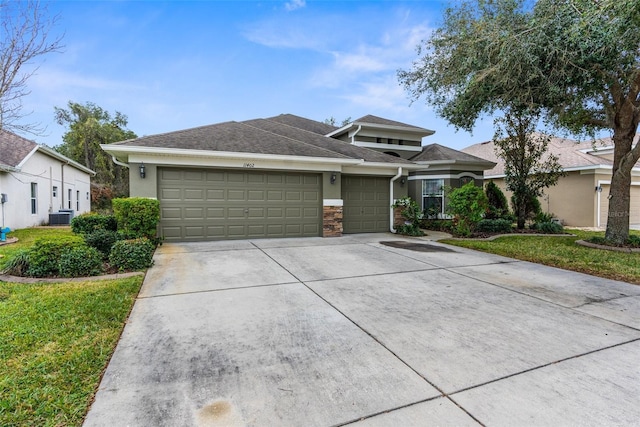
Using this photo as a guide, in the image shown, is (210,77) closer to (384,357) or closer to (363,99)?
(363,99)

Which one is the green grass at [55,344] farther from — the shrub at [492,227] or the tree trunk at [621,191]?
the tree trunk at [621,191]

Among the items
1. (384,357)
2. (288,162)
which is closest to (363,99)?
(288,162)

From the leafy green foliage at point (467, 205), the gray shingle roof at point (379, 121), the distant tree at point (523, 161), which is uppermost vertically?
the gray shingle roof at point (379, 121)

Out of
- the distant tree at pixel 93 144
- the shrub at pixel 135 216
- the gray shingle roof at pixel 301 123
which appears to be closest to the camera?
the shrub at pixel 135 216

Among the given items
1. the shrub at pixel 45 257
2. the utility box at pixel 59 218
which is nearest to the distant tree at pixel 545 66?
the shrub at pixel 45 257

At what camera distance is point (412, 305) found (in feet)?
14.4

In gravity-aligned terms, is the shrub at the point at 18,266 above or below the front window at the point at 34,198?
below

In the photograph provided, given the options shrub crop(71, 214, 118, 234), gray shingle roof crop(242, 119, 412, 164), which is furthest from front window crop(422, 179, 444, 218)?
shrub crop(71, 214, 118, 234)

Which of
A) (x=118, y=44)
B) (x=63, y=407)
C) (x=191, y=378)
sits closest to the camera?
(x=63, y=407)

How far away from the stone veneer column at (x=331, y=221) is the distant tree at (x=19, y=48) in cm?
754

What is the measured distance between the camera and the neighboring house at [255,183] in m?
9.27

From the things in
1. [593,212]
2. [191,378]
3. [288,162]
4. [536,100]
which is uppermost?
[536,100]

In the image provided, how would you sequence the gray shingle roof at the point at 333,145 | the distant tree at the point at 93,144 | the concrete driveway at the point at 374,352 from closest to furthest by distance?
the concrete driveway at the point at 374,352, the gray shingle roof at the point at 333,145, the distant tree at the point at 93,144

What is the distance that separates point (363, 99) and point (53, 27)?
17393 mm
